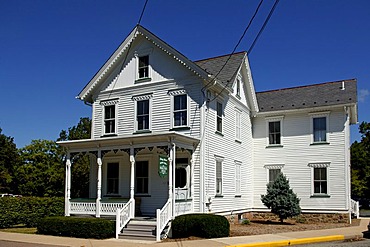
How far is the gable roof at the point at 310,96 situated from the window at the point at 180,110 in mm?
8635

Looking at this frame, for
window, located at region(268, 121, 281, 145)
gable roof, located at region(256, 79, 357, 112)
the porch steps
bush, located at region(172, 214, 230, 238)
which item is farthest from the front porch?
gable roof, located at region(256, 79, 357, 112)

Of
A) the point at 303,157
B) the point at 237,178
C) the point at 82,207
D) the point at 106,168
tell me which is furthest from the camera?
the point at 303,157

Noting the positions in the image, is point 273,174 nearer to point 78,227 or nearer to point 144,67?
point 144,67

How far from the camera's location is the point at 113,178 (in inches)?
907

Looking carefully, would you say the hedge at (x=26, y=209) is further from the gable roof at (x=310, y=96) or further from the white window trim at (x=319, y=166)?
the white window trim at (x=319, y=166)

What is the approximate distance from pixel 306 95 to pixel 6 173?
36616 mm

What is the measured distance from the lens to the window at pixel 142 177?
71.7 feet

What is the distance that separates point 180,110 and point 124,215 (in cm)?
580

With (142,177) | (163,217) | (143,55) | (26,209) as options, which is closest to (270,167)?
(142,177)

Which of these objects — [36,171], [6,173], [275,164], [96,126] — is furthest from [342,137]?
[6,173]

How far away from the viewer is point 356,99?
2570cm

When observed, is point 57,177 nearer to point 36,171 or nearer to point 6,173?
point 36,171

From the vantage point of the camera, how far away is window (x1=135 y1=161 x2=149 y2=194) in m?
21.9

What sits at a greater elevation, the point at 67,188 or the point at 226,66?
the point at 226,66
